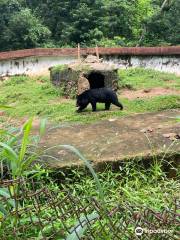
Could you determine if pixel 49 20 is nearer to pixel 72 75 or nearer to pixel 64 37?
pixel 64 37

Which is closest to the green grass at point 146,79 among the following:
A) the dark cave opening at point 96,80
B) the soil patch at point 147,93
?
the soil patch at point 147,93

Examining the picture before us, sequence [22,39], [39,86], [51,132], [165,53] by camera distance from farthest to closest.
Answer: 1. [22,39]
2. [165,53]
3. [39,86]
4. [51,132]

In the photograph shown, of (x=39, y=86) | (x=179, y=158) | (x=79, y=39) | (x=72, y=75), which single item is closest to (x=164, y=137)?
(x=179, y=158)

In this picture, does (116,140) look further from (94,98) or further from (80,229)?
(94,98)

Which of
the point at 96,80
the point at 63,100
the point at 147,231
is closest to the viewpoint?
the point at 147,231

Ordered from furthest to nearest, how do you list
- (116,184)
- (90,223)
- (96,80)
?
1. (96,80)
2. (116,184)
3. (90,223)

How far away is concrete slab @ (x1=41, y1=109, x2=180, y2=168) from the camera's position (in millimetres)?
4020

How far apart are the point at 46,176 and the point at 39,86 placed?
791cm

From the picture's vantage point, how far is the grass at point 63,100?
7523 millimetres

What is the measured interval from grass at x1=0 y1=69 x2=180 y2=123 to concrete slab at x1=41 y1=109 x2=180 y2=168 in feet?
4.01

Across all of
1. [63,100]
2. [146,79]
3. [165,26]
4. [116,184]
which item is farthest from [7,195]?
[165,26]

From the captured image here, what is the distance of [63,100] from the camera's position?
9.51 metres

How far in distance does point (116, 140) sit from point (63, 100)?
5.04 m

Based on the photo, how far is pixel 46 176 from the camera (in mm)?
3541
